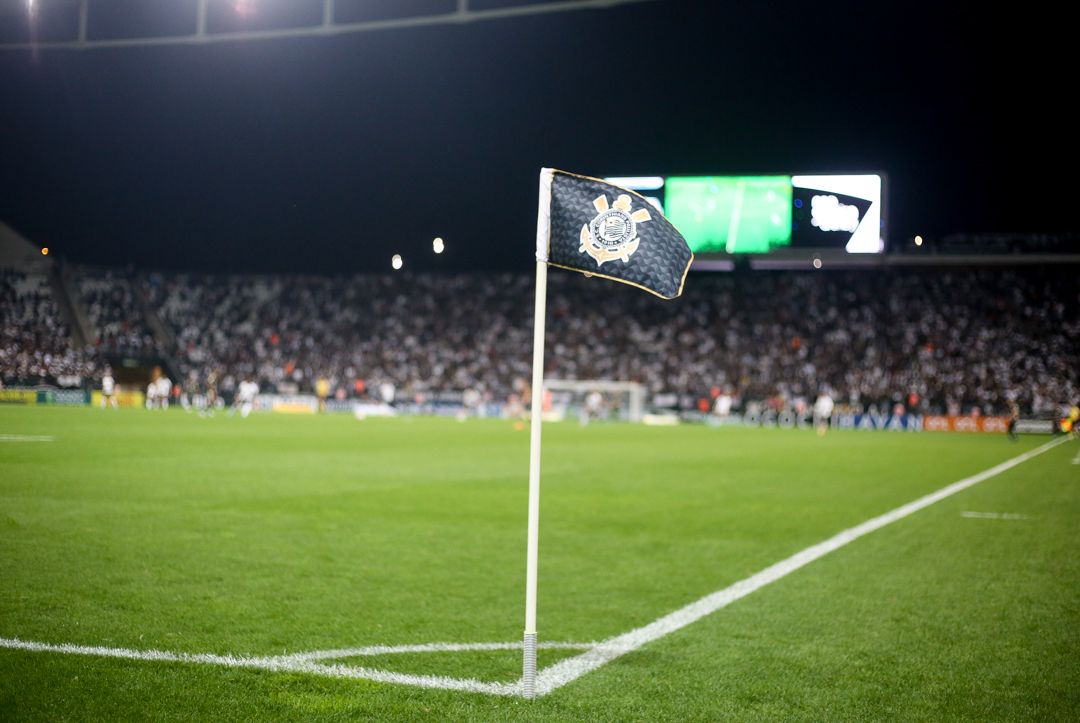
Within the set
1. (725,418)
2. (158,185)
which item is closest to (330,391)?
(158,185)

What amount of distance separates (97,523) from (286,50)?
18374mm

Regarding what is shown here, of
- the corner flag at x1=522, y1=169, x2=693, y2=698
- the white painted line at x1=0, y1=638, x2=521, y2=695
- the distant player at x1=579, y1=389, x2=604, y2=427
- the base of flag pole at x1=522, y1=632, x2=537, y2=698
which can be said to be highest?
the corner flag at x1=522, y1=169, x2=693, y2=698

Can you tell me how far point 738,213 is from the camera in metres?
41.6

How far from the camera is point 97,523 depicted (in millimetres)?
9250

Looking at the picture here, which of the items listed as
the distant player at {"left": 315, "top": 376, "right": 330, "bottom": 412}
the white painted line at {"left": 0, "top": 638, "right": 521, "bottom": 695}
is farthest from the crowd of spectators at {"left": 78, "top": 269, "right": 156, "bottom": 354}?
the white painted line at {"left": 0, "top": 638, "right": 521, "bottom": 695}

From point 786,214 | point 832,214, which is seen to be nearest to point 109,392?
point 786,214

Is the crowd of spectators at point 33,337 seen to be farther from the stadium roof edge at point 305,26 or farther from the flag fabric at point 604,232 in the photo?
the flag fabric at point 604,232

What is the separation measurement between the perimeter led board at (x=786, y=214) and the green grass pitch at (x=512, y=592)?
2721 cm

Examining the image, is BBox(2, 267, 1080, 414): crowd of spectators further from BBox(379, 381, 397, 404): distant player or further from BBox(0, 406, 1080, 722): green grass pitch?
BBox(0, 406, 1080, 722): green grass pitch

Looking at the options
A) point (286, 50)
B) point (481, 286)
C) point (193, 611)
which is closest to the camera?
point (193, 611)

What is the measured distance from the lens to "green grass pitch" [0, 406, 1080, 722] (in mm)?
4402

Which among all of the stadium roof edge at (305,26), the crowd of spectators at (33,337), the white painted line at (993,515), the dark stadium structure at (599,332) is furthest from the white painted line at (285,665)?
the dark stadium structure at (599,332)

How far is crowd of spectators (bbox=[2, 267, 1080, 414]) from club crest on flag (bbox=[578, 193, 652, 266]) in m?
43.6

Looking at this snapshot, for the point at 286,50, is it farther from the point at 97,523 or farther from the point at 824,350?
the point at 824,350
